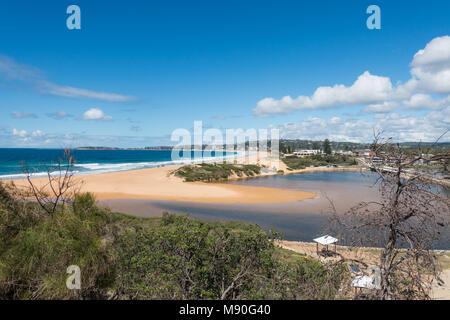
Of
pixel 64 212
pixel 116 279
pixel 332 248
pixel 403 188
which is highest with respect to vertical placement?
pixel 403 188

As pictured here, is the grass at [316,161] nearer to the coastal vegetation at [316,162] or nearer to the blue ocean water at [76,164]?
the coastal vegetation at [316,162]

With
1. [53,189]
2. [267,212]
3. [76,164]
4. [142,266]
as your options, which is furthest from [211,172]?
[53,189]

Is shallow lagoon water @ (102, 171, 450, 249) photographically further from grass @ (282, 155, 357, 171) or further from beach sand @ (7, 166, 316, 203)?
grass @ (282, 155, 357, 171)

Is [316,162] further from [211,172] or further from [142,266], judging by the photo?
[142,266]

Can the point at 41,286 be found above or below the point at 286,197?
above

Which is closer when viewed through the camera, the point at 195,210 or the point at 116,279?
the point at 116,279

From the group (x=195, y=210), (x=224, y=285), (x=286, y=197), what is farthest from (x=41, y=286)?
(x=286, y=197)

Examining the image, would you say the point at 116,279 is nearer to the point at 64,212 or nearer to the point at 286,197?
the point at 64,212
